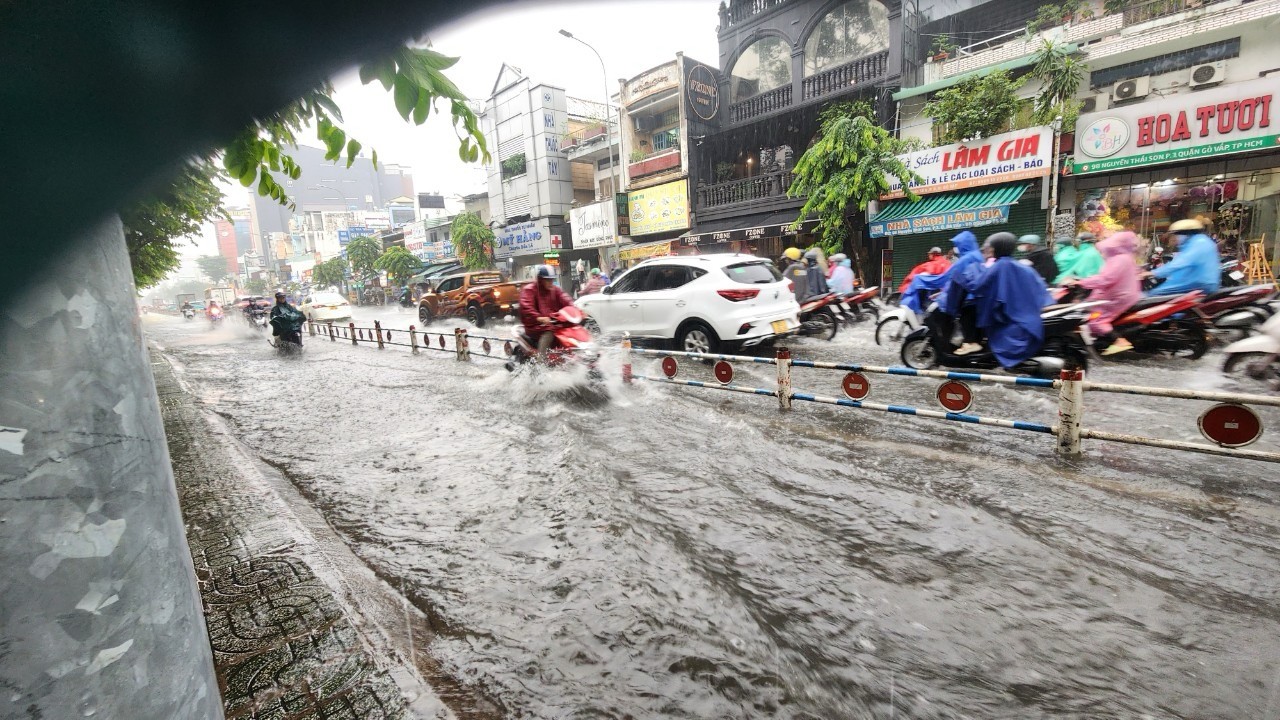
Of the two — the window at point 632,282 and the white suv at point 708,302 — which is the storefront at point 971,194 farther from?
the window at point 632,282

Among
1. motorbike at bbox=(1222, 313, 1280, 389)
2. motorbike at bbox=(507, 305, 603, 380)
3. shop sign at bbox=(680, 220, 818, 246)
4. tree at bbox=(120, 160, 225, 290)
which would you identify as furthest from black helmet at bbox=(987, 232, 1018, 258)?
shop sign at bbox=(680, 220, 818, 246)

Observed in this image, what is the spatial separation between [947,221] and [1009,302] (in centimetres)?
1157

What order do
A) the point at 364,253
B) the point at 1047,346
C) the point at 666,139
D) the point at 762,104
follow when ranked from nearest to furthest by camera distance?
the point at 1047,346
the point at 762,104
the point at 666,139
the point at 364,253

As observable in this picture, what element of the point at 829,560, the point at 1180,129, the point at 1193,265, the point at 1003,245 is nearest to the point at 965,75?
the point at 1180,129

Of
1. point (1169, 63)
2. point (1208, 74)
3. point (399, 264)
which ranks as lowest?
point (399, 264)

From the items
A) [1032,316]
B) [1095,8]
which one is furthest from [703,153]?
[1032,316]

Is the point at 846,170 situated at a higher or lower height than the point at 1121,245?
higher

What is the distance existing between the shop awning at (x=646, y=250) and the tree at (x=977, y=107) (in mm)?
11290

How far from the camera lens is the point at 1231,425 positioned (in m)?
3.91

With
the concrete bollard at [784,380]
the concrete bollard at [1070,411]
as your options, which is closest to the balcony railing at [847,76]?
the concrete bollard at [784,380]

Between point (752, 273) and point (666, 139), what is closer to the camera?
point (752, 273)

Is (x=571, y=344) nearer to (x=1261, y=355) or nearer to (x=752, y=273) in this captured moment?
(x=752, y=273)

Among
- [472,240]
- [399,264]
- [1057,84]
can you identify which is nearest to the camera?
[1057,84]

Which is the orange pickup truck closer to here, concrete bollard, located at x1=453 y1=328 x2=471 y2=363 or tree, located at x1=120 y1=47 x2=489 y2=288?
concrete bollard, located at x1=453 y1=328 x2=471 y2=363
